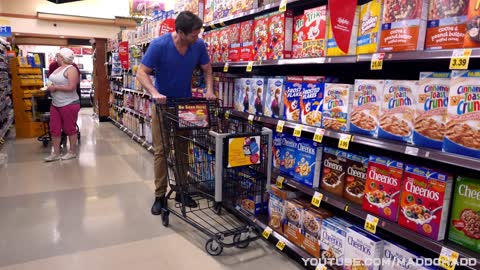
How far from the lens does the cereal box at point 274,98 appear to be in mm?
2832

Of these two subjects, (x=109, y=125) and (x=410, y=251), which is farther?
(x=109, y=125)

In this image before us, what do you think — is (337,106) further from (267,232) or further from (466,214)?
(267,232)

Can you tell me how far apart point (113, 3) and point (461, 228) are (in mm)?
13400

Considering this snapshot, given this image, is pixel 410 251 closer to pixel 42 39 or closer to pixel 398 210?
pixel 398 210

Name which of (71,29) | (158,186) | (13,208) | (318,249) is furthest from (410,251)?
(71,29)

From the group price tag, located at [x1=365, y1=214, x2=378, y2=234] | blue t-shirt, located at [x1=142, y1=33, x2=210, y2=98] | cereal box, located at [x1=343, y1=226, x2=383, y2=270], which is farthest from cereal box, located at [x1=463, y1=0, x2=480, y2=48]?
blue t-shirt, located at [x1=142, y1=33, x2=210, y2=98]

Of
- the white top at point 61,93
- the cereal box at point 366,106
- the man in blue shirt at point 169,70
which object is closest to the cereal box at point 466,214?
the cereal box at point 366,106

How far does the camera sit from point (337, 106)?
231 centimetres

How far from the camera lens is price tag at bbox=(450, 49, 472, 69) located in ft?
5.00

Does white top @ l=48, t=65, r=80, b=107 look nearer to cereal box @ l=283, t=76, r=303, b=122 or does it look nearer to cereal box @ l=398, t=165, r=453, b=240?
cereal box @ l=283, t=76, r=303, b=122

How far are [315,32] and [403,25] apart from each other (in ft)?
2.36

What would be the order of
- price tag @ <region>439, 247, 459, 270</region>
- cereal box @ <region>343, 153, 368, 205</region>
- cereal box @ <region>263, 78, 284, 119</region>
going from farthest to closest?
cereal box @ <region>263, 78, 284, 119</region> → cereal box @ <region>343, 153, 368, 205</region> → price tag @ <region>439, 247, 459, 270</region>

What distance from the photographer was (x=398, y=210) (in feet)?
6.50

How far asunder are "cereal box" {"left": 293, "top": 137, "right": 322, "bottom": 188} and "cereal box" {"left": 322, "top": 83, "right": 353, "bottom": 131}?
0.24 m
